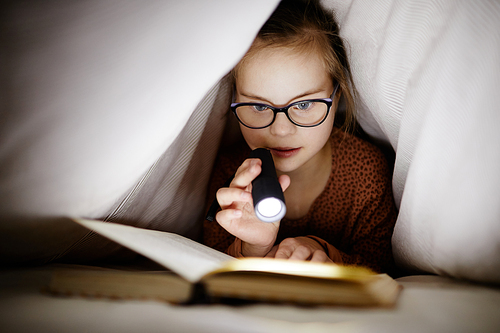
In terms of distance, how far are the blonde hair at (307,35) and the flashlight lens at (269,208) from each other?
390 mm

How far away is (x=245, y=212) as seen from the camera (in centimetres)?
62

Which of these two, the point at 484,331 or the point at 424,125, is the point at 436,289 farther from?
the point at 424,125

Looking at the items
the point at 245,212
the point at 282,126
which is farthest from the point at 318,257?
the point at 282,126

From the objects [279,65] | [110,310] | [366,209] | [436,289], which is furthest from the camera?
[366,209]

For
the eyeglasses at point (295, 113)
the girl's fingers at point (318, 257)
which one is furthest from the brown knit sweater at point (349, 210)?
the eyeglasses at point (295, 113)

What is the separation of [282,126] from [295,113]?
0.05 metres

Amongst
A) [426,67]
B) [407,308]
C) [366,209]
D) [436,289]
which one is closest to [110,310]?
[407,308]

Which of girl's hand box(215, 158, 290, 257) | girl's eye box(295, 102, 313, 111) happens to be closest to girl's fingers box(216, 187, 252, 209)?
girl's hand box(215, 158, 290, 257)

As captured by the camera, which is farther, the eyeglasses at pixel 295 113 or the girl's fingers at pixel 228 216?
the eyeglasses at pixel 295 113

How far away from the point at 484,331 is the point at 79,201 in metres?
0.56

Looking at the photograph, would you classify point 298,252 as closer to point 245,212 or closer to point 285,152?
point 245,212

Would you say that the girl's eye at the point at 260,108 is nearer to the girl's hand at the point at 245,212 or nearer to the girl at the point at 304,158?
the girl at the point at 304,158

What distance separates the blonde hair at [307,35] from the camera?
2.20 feet

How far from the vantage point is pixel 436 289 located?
41 cm
